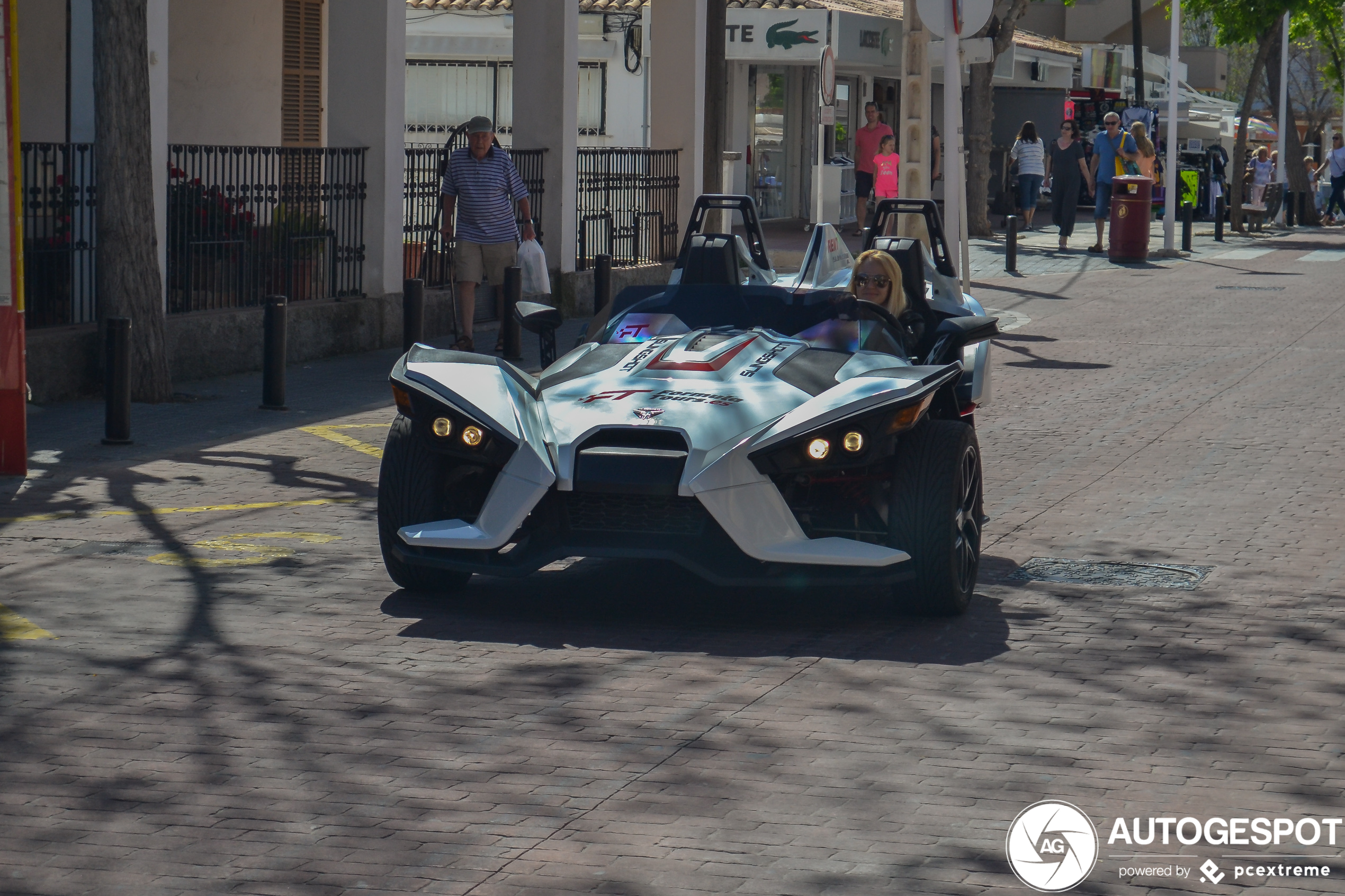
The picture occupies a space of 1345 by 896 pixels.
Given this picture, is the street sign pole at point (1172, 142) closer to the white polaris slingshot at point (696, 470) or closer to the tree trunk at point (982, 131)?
the tree trunk at point (982, 131)

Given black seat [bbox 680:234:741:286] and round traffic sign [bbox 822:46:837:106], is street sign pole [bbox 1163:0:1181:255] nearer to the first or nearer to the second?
round traffic sign [bbox 822:46:837:106]

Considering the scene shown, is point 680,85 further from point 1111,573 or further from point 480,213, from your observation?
point 1111,573

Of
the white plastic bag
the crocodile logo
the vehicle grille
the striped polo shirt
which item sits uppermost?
the crocodile logo

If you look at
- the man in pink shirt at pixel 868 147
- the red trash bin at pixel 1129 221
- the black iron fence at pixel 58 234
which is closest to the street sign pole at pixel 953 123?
the black iron fence at pixel 58 234

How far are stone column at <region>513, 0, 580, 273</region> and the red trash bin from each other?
10422 millimetres

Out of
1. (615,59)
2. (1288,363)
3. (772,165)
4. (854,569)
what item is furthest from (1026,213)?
(854,569)

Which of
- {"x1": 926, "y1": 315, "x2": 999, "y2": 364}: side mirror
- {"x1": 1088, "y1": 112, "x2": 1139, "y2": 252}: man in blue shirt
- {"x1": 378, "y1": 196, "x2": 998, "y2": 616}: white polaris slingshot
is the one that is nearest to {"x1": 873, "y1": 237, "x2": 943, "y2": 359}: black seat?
{"x1": 926, "y1": 315, "x2": 999, "y2": 364}: side mirror

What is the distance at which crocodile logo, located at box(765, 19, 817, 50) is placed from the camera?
32.3 m

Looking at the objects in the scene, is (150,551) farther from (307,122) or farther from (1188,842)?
(307,122)

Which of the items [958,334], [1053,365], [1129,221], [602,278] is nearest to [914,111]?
[602,278]

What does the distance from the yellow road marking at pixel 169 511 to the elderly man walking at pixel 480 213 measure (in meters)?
5.88

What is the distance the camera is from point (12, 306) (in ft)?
→ 32.0

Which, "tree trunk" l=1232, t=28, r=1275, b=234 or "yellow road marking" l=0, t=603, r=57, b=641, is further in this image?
"tree trunk" l=1232, t=28, r=1275, b=234

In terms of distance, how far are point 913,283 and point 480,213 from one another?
6.87m
